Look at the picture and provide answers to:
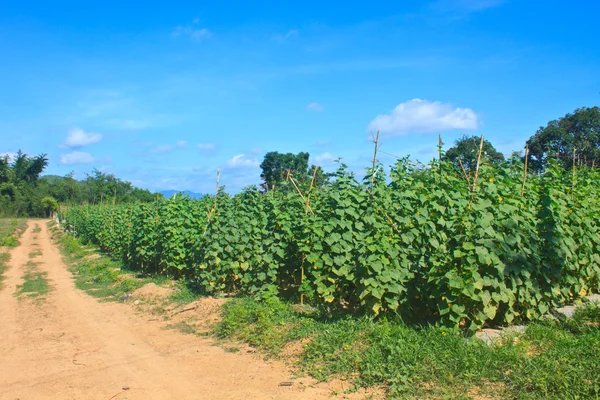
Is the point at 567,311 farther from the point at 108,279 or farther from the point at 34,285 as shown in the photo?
the point at 34,285

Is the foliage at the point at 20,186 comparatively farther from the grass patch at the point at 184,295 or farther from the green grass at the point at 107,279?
the grass patch at the point at 184,295

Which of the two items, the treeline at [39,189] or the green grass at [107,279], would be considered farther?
the treeline at [39,189]

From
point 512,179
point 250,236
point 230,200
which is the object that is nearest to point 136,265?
point 230,200

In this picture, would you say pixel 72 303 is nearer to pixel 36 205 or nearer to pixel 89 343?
pixel 89 343

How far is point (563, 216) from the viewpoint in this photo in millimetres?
6668

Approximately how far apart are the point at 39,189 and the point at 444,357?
78.0 m

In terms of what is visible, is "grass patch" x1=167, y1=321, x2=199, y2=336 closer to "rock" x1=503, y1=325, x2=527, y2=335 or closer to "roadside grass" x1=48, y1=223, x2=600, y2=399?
"roadside grass" x1=48, y1=223, x2=600, y2=399

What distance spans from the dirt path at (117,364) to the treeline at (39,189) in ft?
176

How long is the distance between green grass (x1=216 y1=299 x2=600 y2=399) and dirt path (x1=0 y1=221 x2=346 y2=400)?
20.8 inches

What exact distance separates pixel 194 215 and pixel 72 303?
144 inches

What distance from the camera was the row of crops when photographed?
18.5 feet

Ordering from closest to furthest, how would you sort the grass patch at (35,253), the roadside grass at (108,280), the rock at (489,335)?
the rock at (489,335)
the roadside grass at (108,280)
the grass patch at (35,253)

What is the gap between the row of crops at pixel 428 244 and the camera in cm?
564

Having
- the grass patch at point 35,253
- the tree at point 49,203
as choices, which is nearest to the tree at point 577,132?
the grass patch at point 35,253
